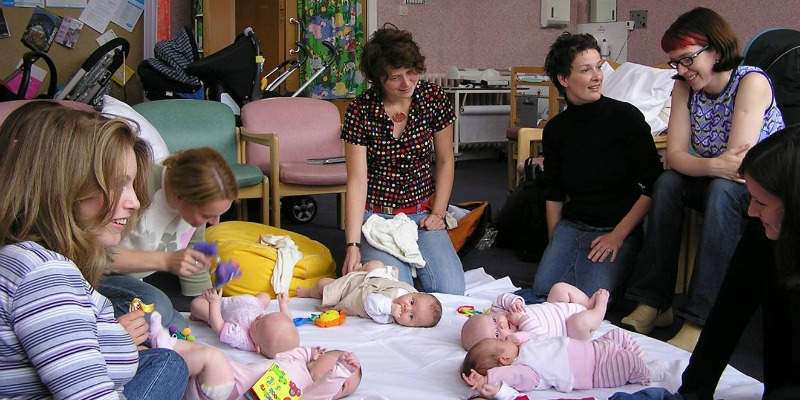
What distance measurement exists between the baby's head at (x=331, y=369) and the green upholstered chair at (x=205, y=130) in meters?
1.77

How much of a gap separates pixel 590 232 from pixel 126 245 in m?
1.56

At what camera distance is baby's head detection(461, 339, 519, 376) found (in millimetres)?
1795

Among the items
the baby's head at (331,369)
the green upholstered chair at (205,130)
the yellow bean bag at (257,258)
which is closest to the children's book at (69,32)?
the green upholstered chair at (205,130)

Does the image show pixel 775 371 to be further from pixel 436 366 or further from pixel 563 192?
pixel 563 192

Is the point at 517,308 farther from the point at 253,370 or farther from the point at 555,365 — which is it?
the point at 253,370

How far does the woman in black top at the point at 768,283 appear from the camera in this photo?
1.25 metres

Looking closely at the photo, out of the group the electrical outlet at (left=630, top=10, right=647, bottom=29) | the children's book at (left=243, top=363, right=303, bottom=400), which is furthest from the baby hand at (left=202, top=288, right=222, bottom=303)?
the electrical outlet at (left=630, top=10, right=647, bottom=29)

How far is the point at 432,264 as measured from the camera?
8.82 feet

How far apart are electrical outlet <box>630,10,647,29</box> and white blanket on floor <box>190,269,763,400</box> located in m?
5.28

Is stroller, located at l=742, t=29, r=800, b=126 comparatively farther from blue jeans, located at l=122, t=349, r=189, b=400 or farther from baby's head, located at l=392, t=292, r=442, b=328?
blue jeans, located at l=122, t=349, r=189, b=400

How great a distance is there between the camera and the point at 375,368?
6.41ft

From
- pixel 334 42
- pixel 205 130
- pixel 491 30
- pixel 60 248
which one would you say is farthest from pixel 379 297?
pixel 491 30

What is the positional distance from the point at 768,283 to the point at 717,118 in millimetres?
940

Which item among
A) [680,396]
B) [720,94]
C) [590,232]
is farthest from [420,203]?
[680,396]
